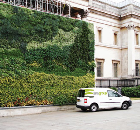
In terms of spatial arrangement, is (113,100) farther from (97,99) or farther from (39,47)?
(39,47)

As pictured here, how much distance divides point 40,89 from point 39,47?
3.23 m

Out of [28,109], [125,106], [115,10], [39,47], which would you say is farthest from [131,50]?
[28,109]

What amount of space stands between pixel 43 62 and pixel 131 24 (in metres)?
22.2

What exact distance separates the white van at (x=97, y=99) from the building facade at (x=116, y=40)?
593 inches

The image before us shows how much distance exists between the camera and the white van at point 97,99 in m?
17.9

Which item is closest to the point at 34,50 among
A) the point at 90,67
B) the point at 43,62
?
the point at 43,62

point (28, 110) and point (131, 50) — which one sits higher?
point (131, 50)

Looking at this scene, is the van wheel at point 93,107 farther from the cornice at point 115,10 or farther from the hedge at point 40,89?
the cornice at point 115,10

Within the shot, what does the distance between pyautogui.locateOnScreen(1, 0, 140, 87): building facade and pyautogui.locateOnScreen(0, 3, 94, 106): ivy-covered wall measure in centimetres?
1320

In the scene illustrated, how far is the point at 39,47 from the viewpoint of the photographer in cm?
1897

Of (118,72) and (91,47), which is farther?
(118,72)

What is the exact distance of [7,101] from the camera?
55.0 feet

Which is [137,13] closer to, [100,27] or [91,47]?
[100,27]

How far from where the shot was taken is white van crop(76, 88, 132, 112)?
1791 centimetres
